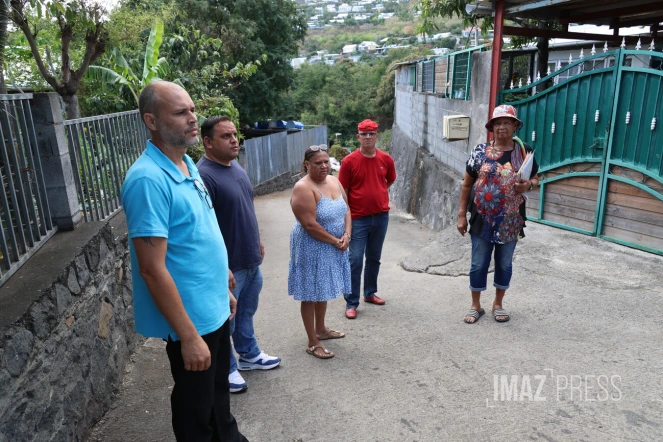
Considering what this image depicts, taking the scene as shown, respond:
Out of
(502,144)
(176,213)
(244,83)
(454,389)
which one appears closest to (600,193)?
(502,144)

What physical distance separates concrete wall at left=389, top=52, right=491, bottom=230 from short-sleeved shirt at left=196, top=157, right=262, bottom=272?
520 centimetres

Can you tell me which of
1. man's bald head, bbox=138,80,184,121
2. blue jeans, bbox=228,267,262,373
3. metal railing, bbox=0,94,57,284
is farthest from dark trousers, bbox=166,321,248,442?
metal railing, bbox=0,94,57,284

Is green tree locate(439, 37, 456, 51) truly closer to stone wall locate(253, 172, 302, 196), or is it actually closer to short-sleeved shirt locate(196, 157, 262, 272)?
stone wall locate(253, 172, 302, 196)

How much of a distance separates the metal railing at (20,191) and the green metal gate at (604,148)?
552 centimetres

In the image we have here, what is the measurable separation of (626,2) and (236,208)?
6403mm

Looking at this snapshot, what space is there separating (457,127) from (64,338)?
6.84 meters

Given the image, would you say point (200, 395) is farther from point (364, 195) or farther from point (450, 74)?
point (450, 74)

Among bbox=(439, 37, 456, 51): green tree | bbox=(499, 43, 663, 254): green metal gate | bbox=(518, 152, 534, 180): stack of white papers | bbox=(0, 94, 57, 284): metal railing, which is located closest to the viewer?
bbox=(0, 94, 57, 284): metal railing

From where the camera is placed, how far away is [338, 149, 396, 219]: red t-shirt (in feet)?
14.5

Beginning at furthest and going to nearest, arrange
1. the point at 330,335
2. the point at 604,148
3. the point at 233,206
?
1. the point at 604,148
2. the point at 330,335
3. the point at 233,206

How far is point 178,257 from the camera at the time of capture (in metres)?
2.05

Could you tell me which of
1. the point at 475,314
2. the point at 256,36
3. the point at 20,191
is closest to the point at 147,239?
the point at 20,191

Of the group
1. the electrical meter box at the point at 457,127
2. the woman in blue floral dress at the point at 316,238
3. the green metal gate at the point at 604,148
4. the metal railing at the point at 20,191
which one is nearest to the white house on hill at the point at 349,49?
the electrical meter box at the point at 457,127

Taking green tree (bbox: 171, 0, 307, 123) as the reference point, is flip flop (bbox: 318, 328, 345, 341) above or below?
below
